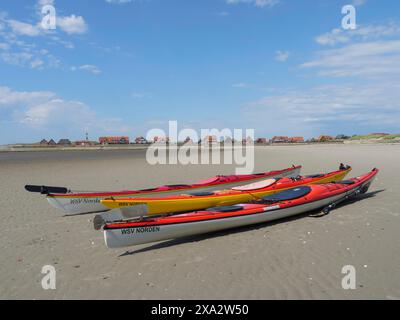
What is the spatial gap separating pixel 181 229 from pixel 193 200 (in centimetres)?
186

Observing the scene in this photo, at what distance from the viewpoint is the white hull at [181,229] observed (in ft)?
18.3

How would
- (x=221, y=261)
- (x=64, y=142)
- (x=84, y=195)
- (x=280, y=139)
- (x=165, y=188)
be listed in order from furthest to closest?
(x=280, y=139)
(x=64, y=142)
(x=165, y=188)
(x=84, y=195)
(x=221, y=261)

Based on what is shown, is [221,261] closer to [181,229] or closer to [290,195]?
[181,229]

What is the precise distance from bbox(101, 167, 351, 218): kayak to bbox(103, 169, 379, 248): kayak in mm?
614

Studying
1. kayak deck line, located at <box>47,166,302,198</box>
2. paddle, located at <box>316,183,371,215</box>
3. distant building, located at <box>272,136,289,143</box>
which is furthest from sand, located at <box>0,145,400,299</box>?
distant building, located at <box>272,136,289,143</box>

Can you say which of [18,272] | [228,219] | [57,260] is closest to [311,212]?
[228,219]

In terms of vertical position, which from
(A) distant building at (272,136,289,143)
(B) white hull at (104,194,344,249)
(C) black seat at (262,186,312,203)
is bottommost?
(B) white hull at (104,194,344,249)

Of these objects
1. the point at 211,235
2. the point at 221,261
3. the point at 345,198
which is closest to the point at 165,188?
the point at 211,235

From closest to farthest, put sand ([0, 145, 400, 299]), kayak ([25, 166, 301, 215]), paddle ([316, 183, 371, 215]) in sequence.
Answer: sand ([0, 145, 400, 299])
paddle ([316, 183, 371, 215])
kayak ([25, 166, 301, 215])

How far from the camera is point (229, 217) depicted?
21.5 feet

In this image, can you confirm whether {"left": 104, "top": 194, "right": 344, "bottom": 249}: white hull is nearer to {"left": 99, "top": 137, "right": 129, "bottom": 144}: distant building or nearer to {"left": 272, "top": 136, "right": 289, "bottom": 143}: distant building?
{"left": 99, "top": 137, "right": 129, "bottom": 144}: distant building

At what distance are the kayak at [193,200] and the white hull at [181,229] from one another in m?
0.60

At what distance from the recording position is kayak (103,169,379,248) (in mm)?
5656
